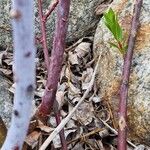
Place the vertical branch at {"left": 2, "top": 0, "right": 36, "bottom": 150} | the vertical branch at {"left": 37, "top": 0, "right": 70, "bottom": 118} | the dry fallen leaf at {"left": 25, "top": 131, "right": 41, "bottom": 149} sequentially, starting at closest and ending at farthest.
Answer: the vertical branch at {"left": 2, "top": 0, "right": 36, "bottom": 150}
the vertical branch at {"left": 37, "top": 0, "right": 70, "bottom": 118}
the dry fallen leaf at {"left": 25, "top": 131, "right": 41, "bottom": 149}

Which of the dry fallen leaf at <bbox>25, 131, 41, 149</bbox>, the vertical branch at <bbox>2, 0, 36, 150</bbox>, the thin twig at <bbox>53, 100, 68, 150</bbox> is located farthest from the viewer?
the dry fallen leaf at <bbox>25, 131, 41, 149</bbox>

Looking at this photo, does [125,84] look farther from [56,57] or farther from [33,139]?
[33,139]

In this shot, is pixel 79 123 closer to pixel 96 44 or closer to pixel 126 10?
pixel 96 44

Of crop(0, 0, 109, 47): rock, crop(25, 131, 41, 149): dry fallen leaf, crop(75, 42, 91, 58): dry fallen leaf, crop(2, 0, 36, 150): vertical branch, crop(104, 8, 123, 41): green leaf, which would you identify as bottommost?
crop(25, 131, 41, 149): dry fallen leaf

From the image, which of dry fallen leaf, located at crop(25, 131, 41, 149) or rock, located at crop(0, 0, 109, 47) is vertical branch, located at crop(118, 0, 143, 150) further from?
rock, located at crop(0, 0, 109, 47)

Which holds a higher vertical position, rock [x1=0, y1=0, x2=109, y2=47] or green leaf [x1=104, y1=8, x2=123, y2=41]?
green leaf [x1=104, y1=8, x2=123, y2=41]

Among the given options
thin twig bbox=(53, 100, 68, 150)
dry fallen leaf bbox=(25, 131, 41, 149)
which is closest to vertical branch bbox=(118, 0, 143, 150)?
thin twig bbox=(53, 100, 68, 150)

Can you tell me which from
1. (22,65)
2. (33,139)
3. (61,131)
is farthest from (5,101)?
(22,65)
